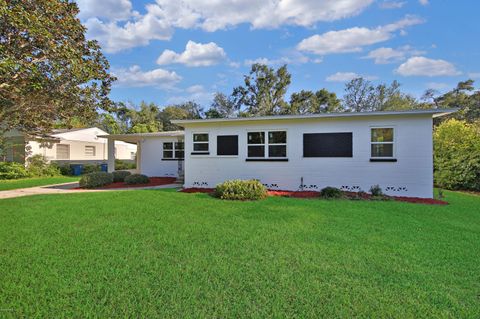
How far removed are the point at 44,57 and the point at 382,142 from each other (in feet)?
38.6

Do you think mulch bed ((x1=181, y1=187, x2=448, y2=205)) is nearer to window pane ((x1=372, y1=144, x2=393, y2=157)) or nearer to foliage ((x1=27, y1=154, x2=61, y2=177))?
window pane ((x1=372, y1=144, x2=393, y2=157))

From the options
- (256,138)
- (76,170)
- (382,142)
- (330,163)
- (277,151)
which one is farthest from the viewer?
(76,170)

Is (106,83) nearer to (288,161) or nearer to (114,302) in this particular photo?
(288,161)

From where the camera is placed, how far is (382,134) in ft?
32.0

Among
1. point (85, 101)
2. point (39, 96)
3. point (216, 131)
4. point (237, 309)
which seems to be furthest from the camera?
point (216, 131)

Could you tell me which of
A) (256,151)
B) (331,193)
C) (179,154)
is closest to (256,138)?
(256,151)

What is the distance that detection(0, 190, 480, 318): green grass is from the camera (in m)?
2.49

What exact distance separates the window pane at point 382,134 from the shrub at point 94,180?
13.2m

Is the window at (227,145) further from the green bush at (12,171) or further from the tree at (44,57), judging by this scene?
the green bush at (12,171)

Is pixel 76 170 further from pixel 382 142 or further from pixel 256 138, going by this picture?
pixel 382 142

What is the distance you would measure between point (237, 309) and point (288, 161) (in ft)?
28.2

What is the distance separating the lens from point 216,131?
448 inches

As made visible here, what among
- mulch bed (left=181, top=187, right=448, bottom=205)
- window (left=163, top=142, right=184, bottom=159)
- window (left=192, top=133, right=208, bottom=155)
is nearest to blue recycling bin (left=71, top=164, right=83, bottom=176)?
window (left=163, top=142, right=184, bottom=159)

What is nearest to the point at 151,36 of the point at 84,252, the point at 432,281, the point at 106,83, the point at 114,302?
the point at 106,83
